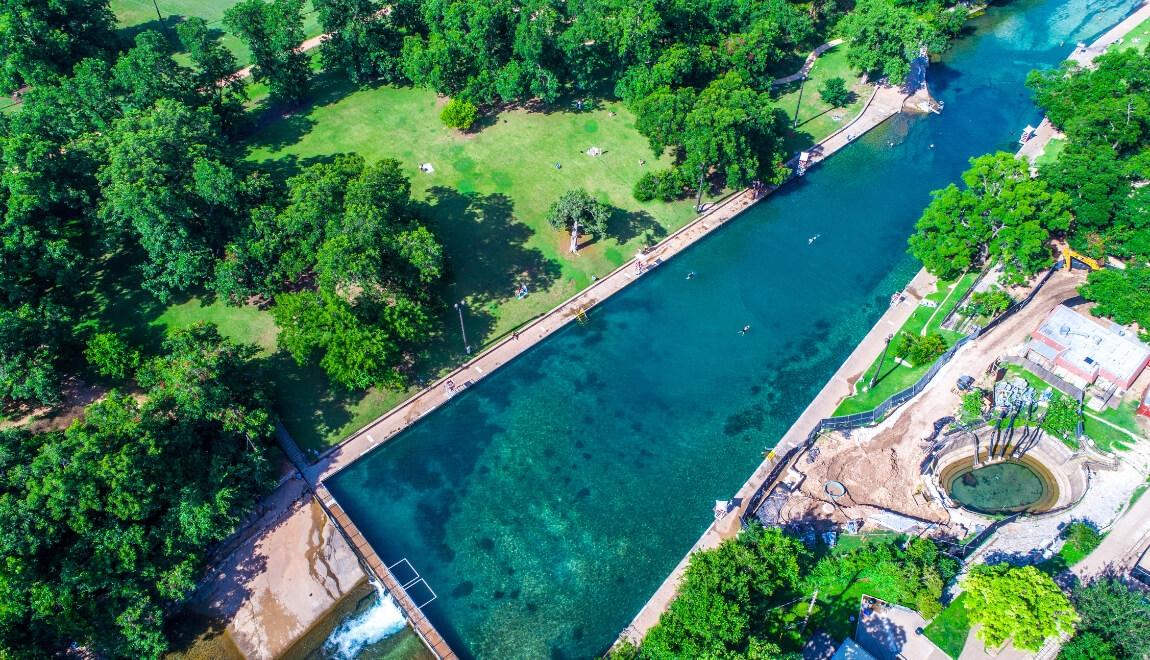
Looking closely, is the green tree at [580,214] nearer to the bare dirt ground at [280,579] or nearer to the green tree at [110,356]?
the bare dirt ground at [280,579]

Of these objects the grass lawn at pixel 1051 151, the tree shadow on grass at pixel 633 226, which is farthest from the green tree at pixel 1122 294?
the tree shadow on grass at pixel 633 226

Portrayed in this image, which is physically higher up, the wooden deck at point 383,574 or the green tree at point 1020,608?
the wooden deck at point 383,574

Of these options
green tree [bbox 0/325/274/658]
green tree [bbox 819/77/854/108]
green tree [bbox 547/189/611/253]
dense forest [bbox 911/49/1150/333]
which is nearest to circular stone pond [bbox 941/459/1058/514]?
dense forest [bbox 911/49/1150/333]

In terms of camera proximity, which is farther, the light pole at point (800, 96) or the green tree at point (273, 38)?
the light pole at point (800, 96)

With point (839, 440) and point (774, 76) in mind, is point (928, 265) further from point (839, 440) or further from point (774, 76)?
point (774, 76)

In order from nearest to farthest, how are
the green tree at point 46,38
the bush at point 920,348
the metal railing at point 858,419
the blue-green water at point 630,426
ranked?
1. the blue-green water at point 630,426
2. the metal railing at point 858,419
3. the bush at point 920,348
4. the green tree at point 46,38

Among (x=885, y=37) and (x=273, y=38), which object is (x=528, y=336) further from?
(x=885, y=37)

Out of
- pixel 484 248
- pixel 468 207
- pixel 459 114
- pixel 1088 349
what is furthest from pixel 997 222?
pixel 459 114
